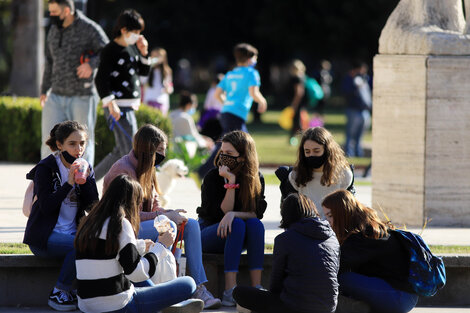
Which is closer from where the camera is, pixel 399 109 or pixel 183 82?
pixel 399 109

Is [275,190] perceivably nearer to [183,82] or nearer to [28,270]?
[28,270]

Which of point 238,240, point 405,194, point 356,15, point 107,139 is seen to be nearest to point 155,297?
point 238,240

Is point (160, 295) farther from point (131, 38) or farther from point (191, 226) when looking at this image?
point (131, 38)

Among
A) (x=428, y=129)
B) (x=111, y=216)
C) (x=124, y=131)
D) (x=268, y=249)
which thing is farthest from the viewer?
(x=124, y=131)

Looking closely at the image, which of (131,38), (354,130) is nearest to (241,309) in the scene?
(131,38)

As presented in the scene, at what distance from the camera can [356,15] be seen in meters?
39.2

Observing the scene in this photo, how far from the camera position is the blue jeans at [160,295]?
20.5ft

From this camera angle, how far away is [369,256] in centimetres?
657

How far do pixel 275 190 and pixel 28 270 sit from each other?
17.2ft

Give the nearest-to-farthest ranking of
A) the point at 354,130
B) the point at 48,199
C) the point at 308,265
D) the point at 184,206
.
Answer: the point at 308,265
the point at 48,199
the point at 184,206
the point at 354,130

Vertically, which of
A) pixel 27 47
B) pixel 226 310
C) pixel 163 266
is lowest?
pixel 226 310

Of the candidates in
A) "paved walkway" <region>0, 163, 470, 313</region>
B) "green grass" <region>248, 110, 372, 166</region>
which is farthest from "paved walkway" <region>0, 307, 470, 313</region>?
"green grass" <region>248, 110, 372, 166</region>

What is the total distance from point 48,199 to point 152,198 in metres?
0.83

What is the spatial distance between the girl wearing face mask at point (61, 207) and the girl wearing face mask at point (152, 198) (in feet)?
0.77
